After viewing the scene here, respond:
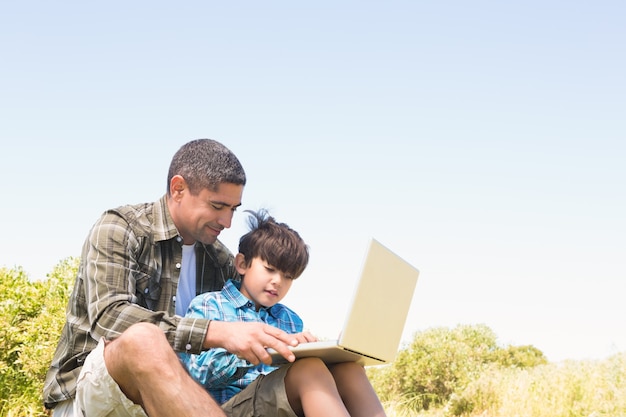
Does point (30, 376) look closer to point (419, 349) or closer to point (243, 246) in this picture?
point (243, 246)

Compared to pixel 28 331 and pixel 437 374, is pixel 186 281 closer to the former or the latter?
pixel 28 331

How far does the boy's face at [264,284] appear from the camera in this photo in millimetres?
3176

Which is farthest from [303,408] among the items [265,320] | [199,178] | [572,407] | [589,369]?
[589,369]

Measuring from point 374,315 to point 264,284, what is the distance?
75cm

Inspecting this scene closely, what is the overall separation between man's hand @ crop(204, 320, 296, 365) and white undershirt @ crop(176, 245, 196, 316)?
34.3 inches

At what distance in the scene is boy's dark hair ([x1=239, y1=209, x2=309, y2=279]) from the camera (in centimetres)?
321

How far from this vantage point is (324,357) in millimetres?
2633

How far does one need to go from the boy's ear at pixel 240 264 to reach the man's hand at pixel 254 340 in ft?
2.46

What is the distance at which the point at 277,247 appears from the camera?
126 inches

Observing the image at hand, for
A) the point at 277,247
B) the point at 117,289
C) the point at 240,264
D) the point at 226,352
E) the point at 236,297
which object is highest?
the point at 277,247

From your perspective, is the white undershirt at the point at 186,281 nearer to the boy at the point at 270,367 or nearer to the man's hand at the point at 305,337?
the boy at the point at 270,367

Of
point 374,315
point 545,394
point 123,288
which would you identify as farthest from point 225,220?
point 545,394

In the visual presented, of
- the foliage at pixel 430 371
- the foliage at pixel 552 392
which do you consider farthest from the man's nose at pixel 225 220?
the foliage at pixel 430 371

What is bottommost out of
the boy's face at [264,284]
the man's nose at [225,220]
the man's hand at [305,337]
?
the man's hand at [305,337]
